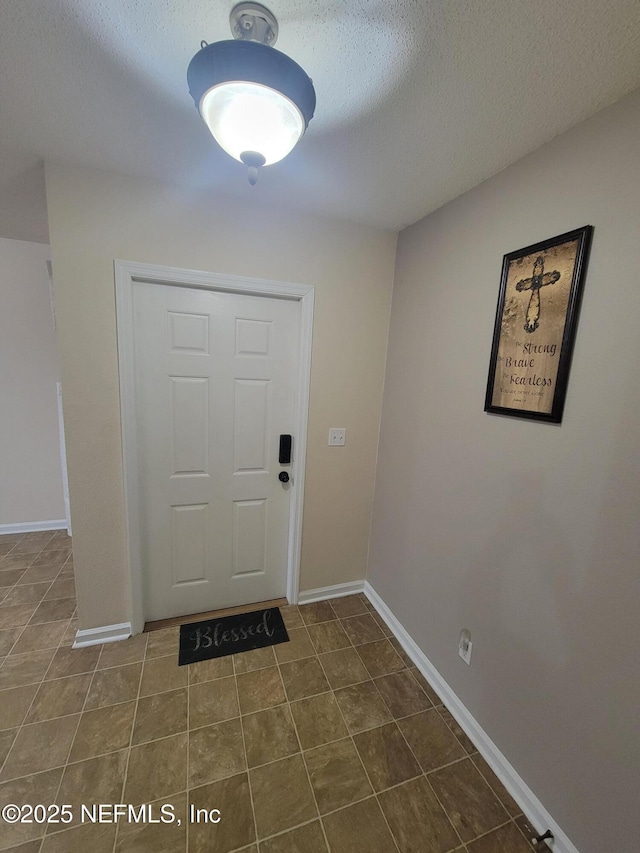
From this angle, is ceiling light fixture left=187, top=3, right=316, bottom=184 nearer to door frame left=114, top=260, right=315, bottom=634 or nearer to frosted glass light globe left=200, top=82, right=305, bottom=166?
frosted glass light globe left=200, top=82, right=305, bottom=166

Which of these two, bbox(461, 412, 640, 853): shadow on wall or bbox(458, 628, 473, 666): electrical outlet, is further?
bbox(458, 628, 473, 666): electrical outlet

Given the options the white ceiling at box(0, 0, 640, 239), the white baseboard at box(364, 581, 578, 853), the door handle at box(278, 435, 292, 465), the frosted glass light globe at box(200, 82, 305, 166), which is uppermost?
the white ceiling at box(0, 0, 640, 239)

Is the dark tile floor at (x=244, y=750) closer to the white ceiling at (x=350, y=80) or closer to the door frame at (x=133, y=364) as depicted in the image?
the door frame at (x=133, y=364)

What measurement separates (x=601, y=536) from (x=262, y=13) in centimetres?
171

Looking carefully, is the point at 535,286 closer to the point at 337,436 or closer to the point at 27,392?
the point at 337,436

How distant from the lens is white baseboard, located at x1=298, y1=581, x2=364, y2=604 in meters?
2.20

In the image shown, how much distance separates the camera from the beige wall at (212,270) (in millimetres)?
1509

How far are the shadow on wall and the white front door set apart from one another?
129 centimetres

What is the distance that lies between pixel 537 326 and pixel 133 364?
180 centimetres

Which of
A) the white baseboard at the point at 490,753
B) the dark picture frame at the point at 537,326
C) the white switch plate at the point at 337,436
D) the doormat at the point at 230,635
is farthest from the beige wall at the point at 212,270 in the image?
the dark picture frame at the point at 537,326

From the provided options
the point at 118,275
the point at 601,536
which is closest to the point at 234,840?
the point at 601,536

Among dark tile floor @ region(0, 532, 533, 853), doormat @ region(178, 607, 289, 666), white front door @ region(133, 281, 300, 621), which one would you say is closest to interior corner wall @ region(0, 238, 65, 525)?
dark tile floor @ region(0, 532, 533, 853)

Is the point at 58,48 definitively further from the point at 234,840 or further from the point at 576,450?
the point at 234,840

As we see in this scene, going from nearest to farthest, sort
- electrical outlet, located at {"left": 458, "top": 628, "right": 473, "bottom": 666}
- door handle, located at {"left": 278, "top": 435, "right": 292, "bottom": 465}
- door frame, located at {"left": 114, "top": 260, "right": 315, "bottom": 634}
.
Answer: electrical outlet, located at {"left": 458, "top": 628, "right": 473, "bottom": 666}
door frame, located at {"left": 114, "top": 260, "right": 315, "bottom": 634}
door handle, located at {"left": 278, "top": 435, "right": 292, "bottom": 465}
